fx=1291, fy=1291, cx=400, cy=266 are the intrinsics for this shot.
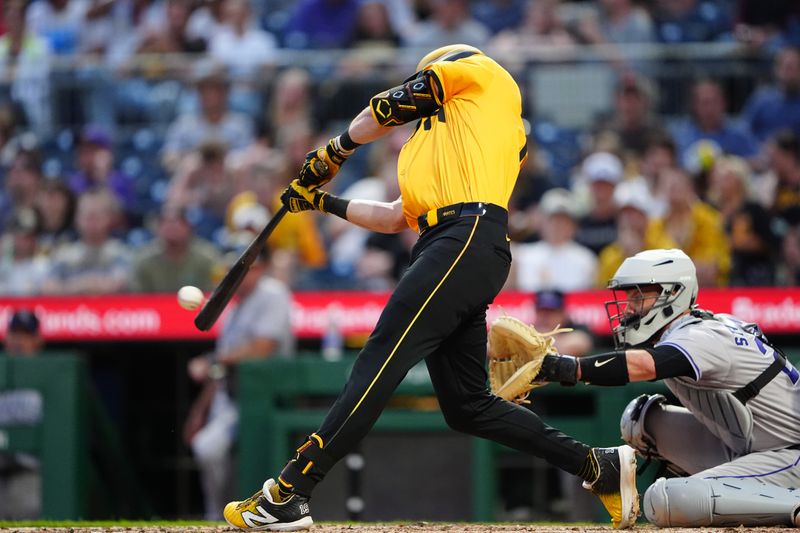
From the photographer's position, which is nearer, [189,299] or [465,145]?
[465,145]

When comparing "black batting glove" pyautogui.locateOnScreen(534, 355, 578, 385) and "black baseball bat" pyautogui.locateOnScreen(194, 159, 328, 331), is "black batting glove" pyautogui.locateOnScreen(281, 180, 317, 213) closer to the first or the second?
"black baseball bat" pyautogui.locateOnScreen(194, 159, 328, 331)

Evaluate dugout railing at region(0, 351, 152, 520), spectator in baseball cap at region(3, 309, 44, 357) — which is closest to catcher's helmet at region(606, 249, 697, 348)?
dugout railing at region(0, 351, 152, 520)

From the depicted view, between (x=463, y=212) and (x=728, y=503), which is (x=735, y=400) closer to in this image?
(x=728, y=503)

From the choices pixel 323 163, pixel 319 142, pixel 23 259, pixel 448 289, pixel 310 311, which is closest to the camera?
pixel 448 289

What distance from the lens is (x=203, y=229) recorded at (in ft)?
35.2

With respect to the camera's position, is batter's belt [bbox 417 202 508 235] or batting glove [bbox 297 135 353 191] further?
batting glove [bbox 297 135 353 191]

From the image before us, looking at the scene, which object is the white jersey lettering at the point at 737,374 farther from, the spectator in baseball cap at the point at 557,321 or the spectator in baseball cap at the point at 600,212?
the spectator in baseball cap at the point at 600,212

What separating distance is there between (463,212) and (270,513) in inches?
52.1

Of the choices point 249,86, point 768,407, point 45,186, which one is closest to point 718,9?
point 249,86

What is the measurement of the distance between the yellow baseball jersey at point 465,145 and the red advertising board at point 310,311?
4.05 meters

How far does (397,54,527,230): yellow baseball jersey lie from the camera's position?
4828 millimetres

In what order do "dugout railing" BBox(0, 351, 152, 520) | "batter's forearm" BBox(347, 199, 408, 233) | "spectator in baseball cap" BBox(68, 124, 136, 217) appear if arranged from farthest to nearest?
"spectator in baseball cap" BBox(68, 124, 136, 217) < "dugout railing" BBox(0, 351, 152, 520) < "batter's forearm" BBox(347, 199, 408, 233)

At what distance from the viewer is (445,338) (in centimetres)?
482

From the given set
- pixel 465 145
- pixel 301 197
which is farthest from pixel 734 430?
pixel 301 197
